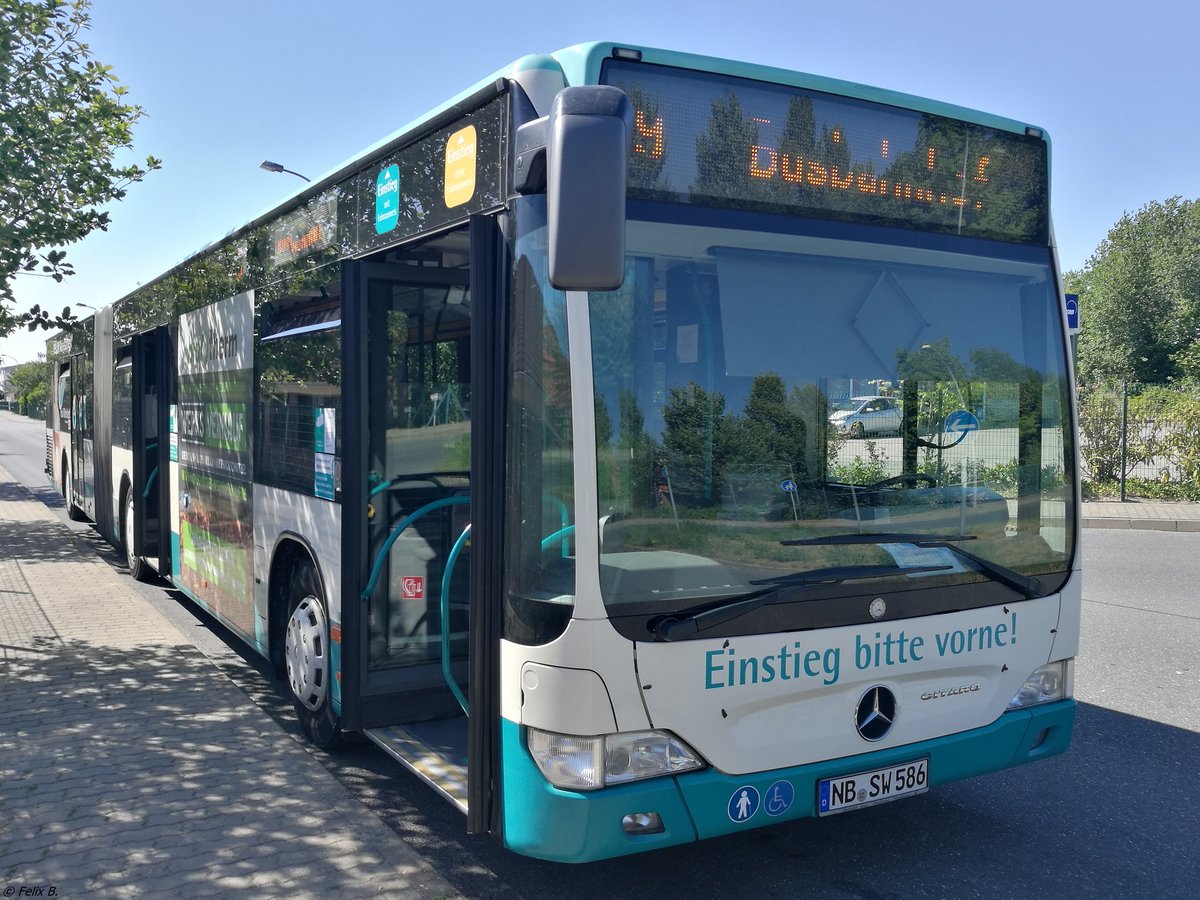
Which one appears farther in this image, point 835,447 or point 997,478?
point 997,478

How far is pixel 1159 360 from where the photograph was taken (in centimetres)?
4841

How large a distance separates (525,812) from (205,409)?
4832mm

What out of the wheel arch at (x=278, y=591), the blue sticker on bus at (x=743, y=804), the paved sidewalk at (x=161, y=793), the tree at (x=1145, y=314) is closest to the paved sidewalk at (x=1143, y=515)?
the wheel arch at (x=278, y=591)

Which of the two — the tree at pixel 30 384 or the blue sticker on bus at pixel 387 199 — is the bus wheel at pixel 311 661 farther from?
the tree at pixel 30 384

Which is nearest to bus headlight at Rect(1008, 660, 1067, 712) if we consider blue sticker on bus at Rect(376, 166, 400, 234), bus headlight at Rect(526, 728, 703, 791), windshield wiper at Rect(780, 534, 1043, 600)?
windshield wiper at Rect(780, 534, 1043, 600)

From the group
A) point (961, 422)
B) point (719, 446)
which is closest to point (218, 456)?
point (719, 446)

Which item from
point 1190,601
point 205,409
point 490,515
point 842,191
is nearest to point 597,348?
point 490,515

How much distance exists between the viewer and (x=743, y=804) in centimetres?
343

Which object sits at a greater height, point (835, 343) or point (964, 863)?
point (835, 343)

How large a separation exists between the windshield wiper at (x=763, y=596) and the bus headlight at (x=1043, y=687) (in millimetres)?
894

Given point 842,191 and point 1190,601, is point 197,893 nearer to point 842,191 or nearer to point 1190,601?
point 842,191

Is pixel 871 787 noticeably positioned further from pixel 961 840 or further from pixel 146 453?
pixel 146 453

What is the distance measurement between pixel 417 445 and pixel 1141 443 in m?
16.1

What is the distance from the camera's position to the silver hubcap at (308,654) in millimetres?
5125
